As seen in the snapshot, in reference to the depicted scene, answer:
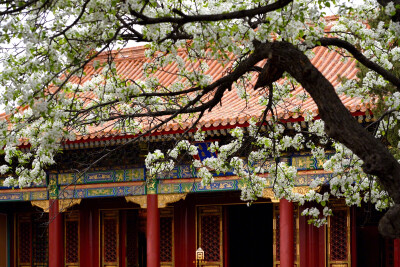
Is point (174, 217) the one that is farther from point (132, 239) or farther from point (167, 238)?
point (132, 239)

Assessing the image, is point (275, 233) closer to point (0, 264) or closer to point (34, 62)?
point (0, 264)

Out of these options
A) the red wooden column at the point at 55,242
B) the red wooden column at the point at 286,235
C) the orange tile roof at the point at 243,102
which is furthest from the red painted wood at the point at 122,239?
the red wooden column at the point at 286,235

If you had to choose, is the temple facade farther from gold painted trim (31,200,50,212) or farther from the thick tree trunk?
the thick tree trunk

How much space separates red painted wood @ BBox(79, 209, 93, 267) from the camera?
49.5ft

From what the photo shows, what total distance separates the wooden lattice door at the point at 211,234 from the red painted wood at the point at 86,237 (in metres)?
2.53

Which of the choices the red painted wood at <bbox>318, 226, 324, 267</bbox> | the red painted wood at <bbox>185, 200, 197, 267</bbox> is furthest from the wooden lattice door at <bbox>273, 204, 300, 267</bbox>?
the red painted wood at <bbox>185, 200, 197, 267</bbox>

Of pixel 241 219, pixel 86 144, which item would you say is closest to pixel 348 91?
pixel 86 144

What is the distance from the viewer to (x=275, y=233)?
1337 centimetres

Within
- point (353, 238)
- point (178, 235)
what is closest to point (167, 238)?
point (178, 235)

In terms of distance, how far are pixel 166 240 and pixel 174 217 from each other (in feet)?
1.65

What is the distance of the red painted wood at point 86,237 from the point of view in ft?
49.5

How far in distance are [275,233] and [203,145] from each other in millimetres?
2429

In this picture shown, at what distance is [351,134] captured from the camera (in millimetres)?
4766

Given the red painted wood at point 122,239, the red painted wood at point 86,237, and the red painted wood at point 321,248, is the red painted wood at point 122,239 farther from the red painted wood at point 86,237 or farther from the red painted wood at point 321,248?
the red painted wood at point 321,248
